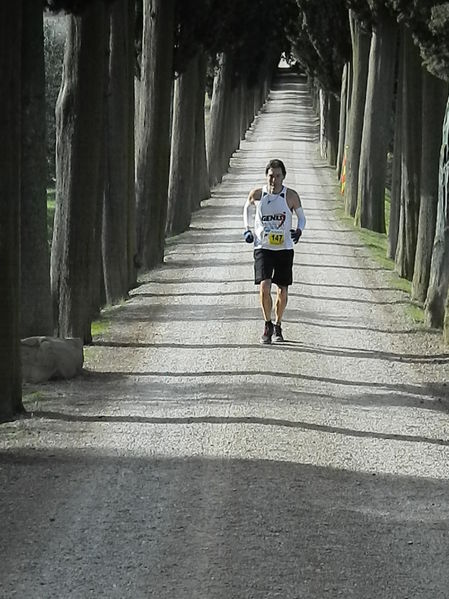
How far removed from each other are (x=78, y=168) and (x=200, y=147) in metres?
21.5

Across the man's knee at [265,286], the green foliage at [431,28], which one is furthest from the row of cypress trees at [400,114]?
the man's knee at [265,286]

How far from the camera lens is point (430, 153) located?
1716 centimetres

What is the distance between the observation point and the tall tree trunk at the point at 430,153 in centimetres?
1706

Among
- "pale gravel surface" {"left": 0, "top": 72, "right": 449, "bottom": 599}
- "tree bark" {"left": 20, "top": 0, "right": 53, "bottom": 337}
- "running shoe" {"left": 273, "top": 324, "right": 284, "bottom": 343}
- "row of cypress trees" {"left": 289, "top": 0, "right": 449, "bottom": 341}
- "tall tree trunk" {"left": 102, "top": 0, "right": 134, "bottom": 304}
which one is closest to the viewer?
"pale gravel surface" {"left": 0, "top": 72, "right": 449, "bottom": 599}

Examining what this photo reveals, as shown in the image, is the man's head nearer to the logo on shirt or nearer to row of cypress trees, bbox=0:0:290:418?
the logo on shirt

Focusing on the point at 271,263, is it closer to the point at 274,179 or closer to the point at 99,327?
the point at 274,179

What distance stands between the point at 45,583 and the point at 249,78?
151ft

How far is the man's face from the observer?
13.4 m

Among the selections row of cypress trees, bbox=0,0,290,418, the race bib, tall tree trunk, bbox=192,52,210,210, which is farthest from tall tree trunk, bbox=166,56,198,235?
the race bib

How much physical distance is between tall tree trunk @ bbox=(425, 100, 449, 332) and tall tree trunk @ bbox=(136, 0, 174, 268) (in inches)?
278

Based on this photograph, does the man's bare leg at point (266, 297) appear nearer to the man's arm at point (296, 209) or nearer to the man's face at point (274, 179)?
the man's arm at point (296, 209)

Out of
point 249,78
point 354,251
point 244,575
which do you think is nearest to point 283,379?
point 244,575

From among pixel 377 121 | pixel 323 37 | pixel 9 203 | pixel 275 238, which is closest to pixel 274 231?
pixel 275 238

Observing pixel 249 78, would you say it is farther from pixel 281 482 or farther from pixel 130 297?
pixel 281 482
